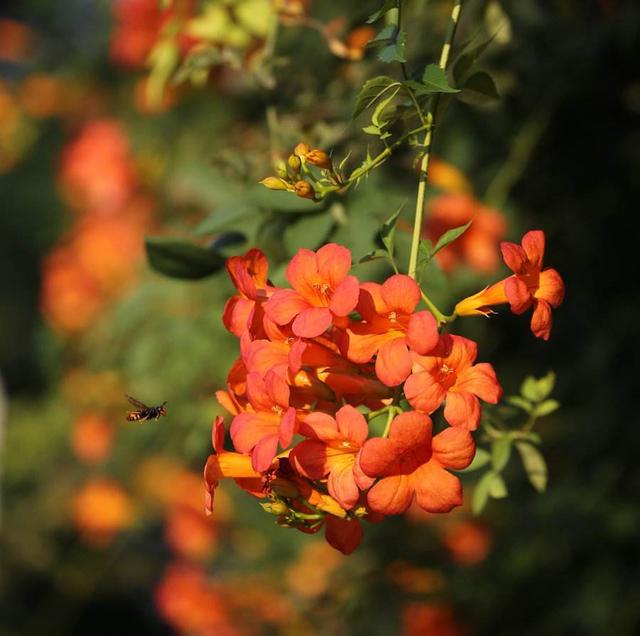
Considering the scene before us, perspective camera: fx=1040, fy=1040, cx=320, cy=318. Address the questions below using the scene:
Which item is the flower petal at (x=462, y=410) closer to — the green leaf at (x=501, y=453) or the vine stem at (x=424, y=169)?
the vine stem at (x=424, y=169)

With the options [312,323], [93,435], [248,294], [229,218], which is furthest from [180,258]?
[93,435]

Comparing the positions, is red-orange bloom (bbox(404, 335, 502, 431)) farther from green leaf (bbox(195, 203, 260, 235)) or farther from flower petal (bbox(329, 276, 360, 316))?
green leaf (bbox(195, 203, 260, 235))

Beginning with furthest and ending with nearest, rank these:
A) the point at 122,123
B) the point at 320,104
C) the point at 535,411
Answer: the point at 122,123 → the point at 320,104 → the point at 535,411

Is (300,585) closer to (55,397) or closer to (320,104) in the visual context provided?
(55,397)

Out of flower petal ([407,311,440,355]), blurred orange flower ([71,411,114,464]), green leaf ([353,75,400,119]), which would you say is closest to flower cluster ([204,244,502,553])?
flower petal ([407,311,440,355])

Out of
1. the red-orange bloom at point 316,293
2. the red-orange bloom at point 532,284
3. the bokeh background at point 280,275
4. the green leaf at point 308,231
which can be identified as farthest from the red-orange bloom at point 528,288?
the green leaf at point 308,231

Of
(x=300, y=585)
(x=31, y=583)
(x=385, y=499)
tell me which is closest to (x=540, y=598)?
(x=300, y=585)
